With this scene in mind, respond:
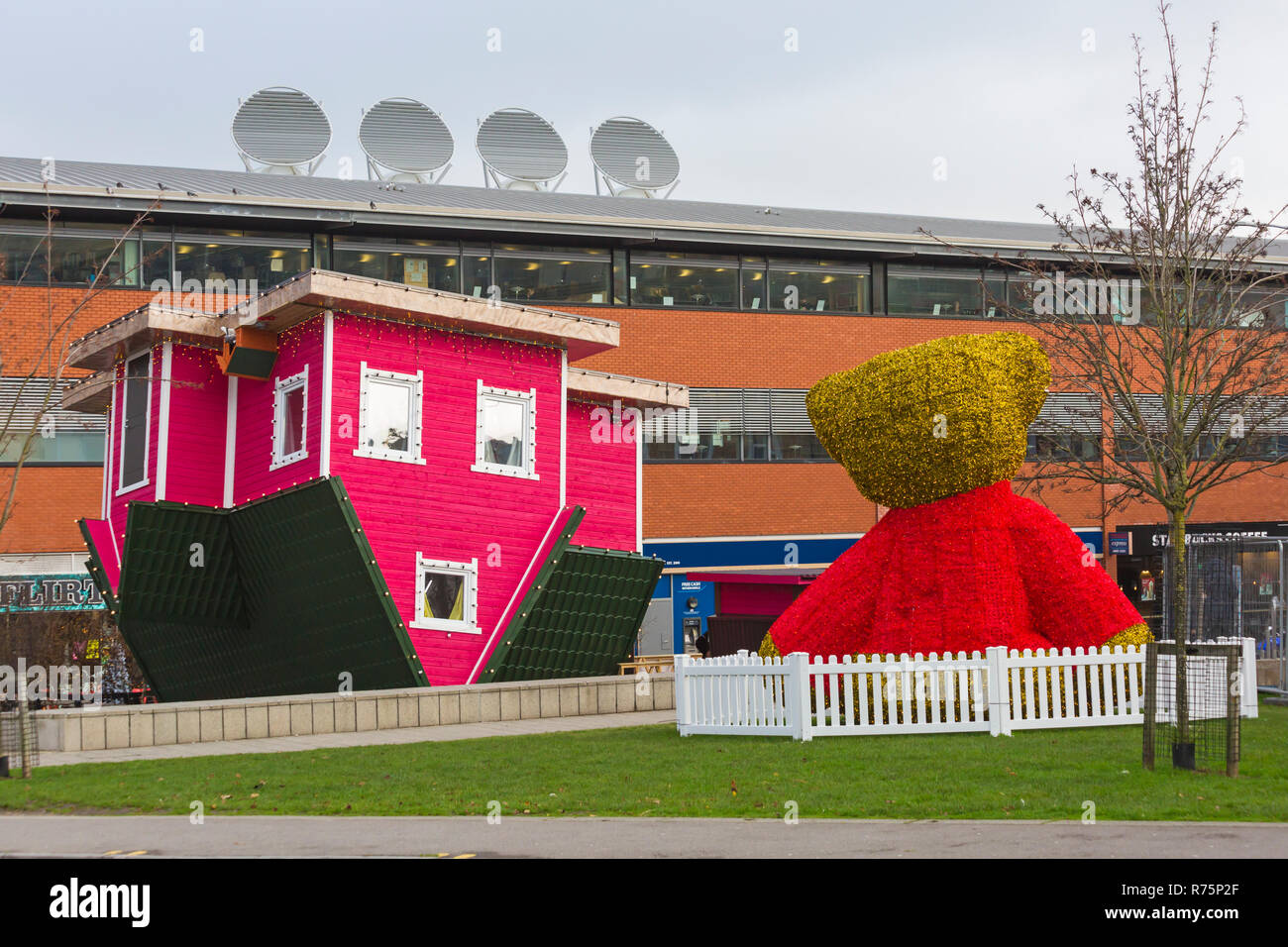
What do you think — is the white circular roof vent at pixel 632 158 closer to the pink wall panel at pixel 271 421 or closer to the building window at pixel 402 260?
the building window at pixel 402 260

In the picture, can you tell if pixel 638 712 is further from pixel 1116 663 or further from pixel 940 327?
pixel 940 327

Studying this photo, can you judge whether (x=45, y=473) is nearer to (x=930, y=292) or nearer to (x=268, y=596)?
(x=268, y=596)

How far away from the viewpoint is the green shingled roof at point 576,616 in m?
23.1

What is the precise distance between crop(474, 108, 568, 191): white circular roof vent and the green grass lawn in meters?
33.0

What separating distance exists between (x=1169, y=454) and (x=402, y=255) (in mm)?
29776

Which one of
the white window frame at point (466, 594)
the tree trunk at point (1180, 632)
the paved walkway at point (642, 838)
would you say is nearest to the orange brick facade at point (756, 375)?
the white window frame at point (466, 594)

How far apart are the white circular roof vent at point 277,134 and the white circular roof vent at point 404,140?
1534 millimetres

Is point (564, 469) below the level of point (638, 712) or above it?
above

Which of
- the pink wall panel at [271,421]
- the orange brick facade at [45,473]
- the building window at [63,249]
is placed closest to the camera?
the pink wall panel at [271,421]

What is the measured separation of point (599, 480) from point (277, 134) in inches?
943

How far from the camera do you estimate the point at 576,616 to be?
24.3 m

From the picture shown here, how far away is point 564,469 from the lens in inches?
964

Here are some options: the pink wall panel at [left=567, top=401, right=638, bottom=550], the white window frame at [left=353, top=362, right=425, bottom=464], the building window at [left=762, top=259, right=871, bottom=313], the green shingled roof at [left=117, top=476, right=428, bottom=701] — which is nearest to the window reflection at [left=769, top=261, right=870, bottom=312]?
the building window at [left=762, top=259, right=871, bottom=313]

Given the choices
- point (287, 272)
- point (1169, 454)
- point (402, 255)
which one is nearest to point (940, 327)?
point (402, 255)
